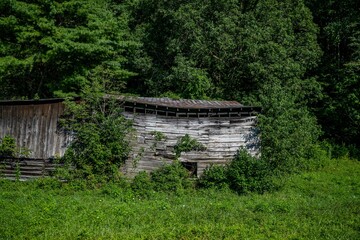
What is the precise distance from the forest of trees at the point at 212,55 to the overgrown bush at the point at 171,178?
4371mm

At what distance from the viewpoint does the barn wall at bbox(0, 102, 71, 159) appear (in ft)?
50.8

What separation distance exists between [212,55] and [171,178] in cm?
1157

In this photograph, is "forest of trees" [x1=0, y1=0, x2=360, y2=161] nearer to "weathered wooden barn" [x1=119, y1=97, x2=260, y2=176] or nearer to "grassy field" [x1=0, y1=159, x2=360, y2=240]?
"weathered wooden barn" [x1=119, y1=97, x2=260, y2=176]

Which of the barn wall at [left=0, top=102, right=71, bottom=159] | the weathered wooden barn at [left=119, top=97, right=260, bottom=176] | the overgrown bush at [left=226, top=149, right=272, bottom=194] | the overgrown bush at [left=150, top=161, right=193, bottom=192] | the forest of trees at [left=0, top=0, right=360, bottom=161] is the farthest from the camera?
the forest of trees at [left=0, top=0, right=360, bottom=161]

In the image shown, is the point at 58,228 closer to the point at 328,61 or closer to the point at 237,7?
the point at 237,7

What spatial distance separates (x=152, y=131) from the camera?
1594 centimetres

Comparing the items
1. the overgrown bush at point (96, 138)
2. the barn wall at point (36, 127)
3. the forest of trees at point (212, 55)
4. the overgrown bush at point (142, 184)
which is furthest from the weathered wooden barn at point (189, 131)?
the barn wall at point (36, 127)

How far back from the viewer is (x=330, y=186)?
16766 mm

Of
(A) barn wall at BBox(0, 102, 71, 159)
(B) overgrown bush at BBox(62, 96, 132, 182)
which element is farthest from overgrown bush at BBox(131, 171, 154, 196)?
(A) barn wall at BBox(0, 102, 71, 159)

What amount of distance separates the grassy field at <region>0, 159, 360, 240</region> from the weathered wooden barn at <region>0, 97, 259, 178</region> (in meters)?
1.69

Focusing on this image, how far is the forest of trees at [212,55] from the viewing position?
1956 cm

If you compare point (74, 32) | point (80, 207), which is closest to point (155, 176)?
point (80, 207)

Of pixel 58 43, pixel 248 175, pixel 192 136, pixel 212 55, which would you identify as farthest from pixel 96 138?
pixel 212 55

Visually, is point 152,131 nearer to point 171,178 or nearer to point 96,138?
point 171,178
